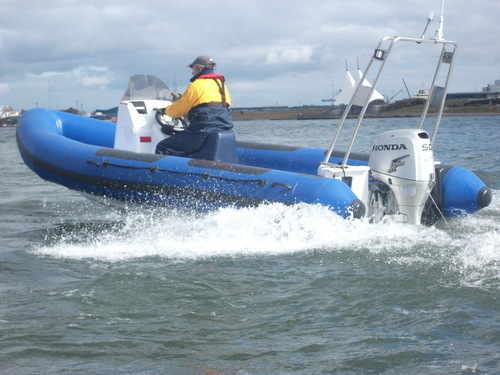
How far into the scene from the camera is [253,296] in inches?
173

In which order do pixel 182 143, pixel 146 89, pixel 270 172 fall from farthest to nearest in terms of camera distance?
pixel 146 89 → pixel 182 143 → pixel 270 172

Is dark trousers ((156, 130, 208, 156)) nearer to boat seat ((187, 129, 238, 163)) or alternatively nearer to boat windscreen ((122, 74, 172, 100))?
boat seat ((187, 129, 238, 163))

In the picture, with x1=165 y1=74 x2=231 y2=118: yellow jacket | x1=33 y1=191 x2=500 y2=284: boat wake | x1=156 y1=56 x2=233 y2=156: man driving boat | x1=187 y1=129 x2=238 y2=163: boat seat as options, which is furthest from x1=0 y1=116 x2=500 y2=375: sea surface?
x1=165 y1=74 x2=231 y2=118: yellow jacket

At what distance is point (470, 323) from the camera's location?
3.67 meters

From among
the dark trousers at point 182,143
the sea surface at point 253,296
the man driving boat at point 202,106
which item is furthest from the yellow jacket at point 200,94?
the sea surface at point 253,296

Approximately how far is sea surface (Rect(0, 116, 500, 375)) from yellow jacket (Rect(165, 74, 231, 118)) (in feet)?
3.58

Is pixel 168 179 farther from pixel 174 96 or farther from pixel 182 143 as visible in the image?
pixel 174 96

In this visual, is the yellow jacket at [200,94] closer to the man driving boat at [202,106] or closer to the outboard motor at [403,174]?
the man driving boat at [202,106]

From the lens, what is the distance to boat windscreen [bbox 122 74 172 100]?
8.04 m

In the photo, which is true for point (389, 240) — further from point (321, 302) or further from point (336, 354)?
point (336, 354)

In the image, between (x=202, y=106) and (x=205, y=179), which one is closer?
(x=205, y=179)

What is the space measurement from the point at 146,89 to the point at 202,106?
1.50 meters

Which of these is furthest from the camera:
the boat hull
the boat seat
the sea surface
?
the boat seat

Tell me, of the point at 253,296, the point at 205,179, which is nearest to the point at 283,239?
the point at 205,179
